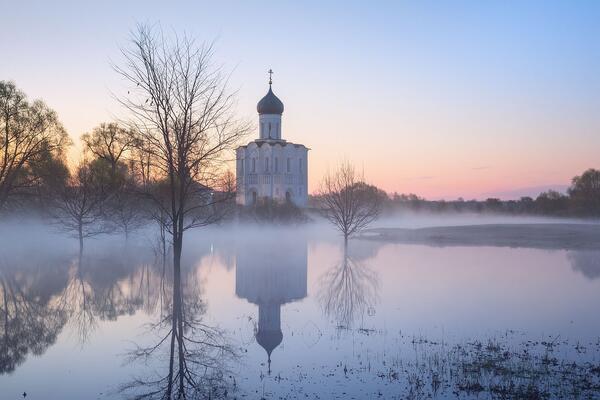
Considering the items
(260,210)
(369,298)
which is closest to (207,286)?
(369,298)

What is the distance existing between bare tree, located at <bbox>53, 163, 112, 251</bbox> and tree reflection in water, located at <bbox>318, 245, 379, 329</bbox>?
14080mm

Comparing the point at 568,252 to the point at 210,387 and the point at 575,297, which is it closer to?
the point at 575,297

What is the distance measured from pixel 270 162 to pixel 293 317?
55837mm

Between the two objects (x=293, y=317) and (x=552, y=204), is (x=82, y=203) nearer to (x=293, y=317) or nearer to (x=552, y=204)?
(x=293, y=317)

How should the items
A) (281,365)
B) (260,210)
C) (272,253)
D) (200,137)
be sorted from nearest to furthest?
(281,365)
(200,137)
(272,253)
(260,210)

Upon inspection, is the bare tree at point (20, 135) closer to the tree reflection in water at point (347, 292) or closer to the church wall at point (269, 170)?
the tree reflection in water at point (347, 292)

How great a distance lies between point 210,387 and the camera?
7812 millimetres

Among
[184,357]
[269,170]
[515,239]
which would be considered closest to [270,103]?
[269,170]

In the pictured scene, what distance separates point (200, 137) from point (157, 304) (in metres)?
4.59

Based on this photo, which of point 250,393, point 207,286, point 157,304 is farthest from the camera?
point 207,286

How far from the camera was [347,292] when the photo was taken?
16.5 m

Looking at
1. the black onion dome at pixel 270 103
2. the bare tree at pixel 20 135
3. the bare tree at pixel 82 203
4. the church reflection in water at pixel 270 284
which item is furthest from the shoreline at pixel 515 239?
the black onion dome at pixel 270 103

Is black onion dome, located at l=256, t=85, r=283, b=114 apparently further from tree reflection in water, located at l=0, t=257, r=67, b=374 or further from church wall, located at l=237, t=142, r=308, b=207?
tree reflection in water, located at l=0, t=257, r=67, b=374

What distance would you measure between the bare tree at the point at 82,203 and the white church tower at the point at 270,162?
31578mm
